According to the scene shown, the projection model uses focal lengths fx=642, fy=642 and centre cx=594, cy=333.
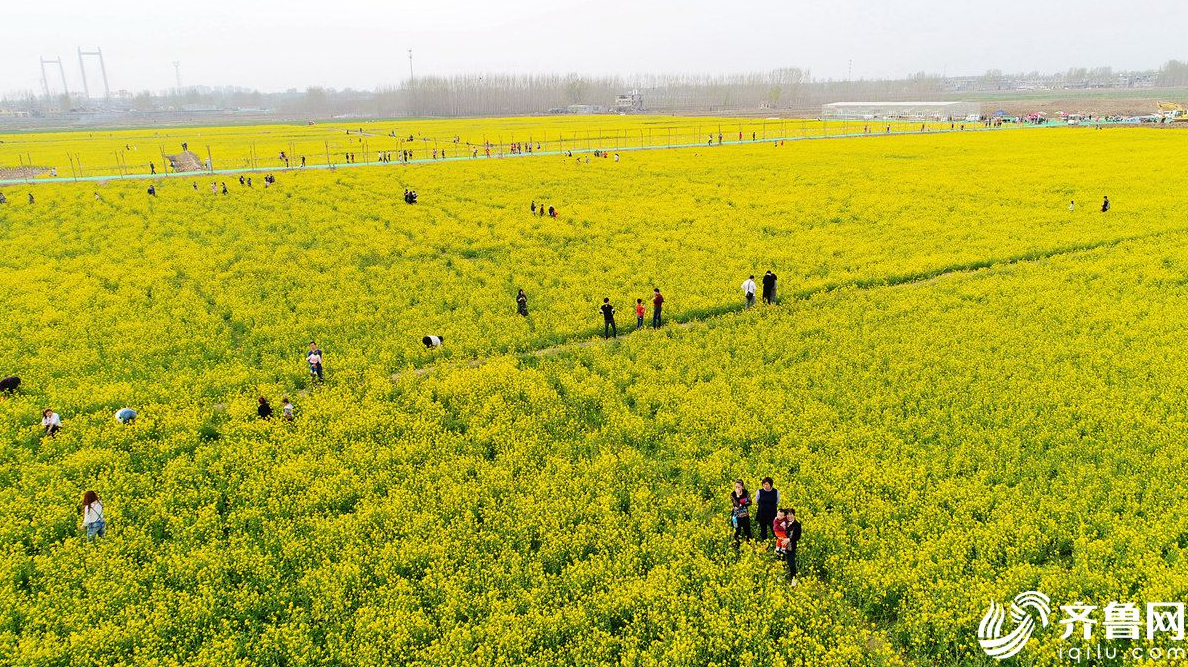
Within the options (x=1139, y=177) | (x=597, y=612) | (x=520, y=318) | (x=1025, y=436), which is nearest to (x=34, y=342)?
(x=520, y=318)

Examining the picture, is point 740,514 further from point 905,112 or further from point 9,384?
point 905,112

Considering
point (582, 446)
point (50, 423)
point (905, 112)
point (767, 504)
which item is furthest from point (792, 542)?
point (905, 112)

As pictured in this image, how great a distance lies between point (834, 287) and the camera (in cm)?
2323

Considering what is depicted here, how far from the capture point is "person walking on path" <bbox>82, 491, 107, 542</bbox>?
11.0 metres

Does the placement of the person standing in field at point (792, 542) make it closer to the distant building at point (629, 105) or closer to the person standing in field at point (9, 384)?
the person standing in field at point (9, 384)

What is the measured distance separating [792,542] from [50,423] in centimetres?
1579

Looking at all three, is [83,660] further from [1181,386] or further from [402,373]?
[1181,386]

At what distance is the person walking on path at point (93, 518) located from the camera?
1095 centimetres

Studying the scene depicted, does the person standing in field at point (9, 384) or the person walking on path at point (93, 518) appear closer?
the person walking on path at point (93, 518)

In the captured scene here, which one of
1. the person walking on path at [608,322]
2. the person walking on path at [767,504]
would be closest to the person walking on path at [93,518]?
the person walking on path at [767,504]

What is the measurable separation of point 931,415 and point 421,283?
60.0 ft

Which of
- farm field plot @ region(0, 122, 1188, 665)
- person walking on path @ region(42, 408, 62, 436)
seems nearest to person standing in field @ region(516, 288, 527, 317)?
farm field plot @ region(0, 122, 1188, 665)

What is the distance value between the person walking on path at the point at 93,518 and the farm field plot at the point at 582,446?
0.80 feet

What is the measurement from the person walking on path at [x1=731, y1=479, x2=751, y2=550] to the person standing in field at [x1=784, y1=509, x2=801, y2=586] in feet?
2.57
